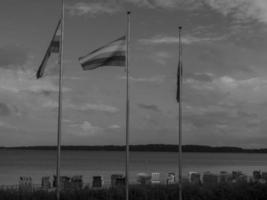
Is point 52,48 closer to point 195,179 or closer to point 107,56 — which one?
point 107,56

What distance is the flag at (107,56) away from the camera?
23328 mm

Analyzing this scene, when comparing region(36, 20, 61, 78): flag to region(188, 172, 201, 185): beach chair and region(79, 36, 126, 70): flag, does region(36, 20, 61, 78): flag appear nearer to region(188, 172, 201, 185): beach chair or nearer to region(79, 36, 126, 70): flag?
region(79, 36, 126, 70): flag

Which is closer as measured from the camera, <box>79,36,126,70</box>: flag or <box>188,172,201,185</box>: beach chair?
<box>79,36,126,70</box>: flag

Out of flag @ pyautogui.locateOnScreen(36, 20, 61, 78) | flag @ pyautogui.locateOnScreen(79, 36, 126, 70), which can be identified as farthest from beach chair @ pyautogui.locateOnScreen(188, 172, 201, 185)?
flag @ pyautogui.locateOnScreen(36, 20, 61, 78)

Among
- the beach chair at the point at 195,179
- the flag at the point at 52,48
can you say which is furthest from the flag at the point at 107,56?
the beach chair at the point at 195,179

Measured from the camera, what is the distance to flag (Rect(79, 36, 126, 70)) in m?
23.3

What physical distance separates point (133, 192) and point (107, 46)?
9.13 metres

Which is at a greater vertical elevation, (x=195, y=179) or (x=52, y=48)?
(x=52, y=48)

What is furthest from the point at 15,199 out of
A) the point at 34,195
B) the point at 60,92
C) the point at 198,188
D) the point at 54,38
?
the point at 198,188

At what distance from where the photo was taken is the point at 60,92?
973 inches

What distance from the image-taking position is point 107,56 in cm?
2370

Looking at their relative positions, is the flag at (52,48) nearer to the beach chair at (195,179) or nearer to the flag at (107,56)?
the flag at (107,56)

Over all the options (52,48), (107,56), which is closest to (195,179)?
(107,56)

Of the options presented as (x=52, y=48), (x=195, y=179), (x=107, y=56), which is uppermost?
(x=52, y=48)
